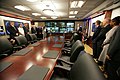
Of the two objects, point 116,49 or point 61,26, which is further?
point 61,26

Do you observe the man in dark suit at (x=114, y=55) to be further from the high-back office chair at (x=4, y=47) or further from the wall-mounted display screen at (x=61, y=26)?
the wall-mounted display screen at (x=61, y=26)

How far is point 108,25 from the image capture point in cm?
294

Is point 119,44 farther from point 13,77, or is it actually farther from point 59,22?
point 59,22

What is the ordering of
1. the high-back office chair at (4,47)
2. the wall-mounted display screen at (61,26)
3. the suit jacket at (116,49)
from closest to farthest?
the suit jacket at (116,49) < the high-back office chair at (4,47) < the wall-mounted display screen at (61,26)

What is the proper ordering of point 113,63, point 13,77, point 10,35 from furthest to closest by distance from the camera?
point 10,35 < point 113,63 < point 13,77

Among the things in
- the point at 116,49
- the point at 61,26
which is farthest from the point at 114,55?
the point at 61,26

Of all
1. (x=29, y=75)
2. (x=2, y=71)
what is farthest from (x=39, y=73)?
(x=2, y=71)

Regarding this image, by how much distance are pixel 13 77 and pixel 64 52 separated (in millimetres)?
1751

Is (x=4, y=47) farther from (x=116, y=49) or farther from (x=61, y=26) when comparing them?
(x=61, y=26)

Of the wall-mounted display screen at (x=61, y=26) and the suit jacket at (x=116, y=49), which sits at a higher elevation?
the wall-mounted display screen at (x=61, y=26)

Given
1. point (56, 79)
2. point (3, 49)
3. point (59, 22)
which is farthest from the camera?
point (59, 22)

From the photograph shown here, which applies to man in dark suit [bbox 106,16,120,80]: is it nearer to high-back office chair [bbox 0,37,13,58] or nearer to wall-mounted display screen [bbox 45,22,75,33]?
high-back office chair [bbox 0,37,13,58]

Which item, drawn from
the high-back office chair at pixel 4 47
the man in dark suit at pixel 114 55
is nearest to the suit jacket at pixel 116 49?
the man in dark suit at pixel 114 55

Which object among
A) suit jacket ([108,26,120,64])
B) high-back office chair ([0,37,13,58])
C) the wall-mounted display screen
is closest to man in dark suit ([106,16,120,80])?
suit jacket ([108,26,120,64])
